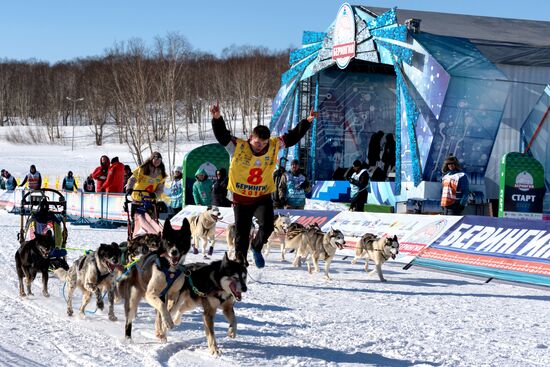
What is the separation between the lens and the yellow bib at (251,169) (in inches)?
247

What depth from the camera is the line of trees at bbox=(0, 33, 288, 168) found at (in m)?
49.2

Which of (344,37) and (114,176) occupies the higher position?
(344,37)

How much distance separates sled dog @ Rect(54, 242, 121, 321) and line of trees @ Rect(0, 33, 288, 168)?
38.6 m

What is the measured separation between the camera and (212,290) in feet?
16.4

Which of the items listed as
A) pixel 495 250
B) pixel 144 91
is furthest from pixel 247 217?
pixel 144 91

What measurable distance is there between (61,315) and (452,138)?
14.1m

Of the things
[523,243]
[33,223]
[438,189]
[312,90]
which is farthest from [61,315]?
[312,90]

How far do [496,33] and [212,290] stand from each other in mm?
18001

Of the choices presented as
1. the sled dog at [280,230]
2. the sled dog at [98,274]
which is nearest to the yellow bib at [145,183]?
the sled dog at [98,274]

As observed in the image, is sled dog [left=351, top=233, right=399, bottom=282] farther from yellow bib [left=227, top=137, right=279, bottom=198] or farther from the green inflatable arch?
the green inflatable arch

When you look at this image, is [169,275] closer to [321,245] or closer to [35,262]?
[35,262]

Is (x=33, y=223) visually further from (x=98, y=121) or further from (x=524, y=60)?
(x=98, y=121)

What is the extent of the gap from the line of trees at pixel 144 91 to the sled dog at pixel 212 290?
39.9 meters

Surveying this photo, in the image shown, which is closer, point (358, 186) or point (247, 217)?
point (247, 217)
